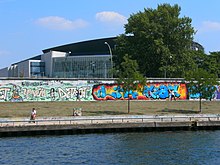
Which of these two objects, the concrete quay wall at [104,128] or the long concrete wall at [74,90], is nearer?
the concrete quay wall at [104,128]

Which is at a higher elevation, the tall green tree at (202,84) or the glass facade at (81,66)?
the glass facade at (81,66)

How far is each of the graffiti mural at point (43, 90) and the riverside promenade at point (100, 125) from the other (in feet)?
57.1

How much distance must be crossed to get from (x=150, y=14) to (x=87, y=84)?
1097 inches

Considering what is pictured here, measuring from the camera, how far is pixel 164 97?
62781mm

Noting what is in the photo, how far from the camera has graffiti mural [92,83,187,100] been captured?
6047cm

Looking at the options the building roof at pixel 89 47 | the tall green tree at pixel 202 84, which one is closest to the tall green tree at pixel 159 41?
the tall green tree at pixel 202 84

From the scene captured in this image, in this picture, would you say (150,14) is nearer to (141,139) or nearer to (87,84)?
(87,84)

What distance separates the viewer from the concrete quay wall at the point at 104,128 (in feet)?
121

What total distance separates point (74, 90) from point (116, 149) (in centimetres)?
3000

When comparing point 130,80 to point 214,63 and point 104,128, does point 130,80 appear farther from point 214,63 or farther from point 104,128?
point 214,63

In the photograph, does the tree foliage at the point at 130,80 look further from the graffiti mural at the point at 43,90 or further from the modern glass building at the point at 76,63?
the modern glass building at the point at 76,63

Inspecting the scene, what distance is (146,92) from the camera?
2442 inches

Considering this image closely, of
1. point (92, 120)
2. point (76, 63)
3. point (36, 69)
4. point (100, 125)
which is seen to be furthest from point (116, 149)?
point (36, 69)

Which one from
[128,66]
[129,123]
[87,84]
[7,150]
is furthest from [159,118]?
[87,84]
